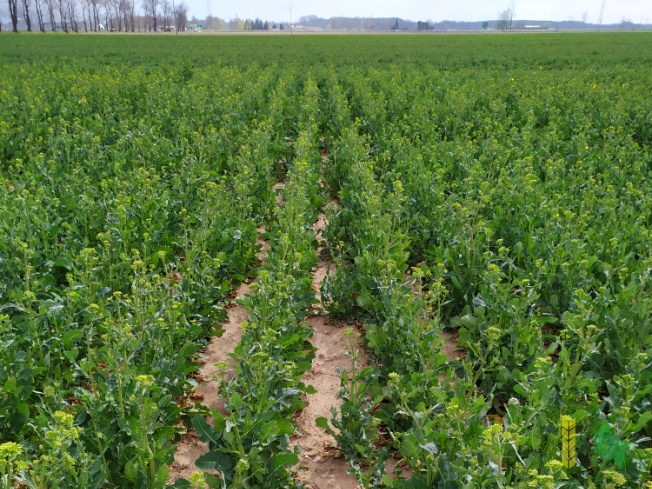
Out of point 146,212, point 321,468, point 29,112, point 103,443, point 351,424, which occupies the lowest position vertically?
point 321,468

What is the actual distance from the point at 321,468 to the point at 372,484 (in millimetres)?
427

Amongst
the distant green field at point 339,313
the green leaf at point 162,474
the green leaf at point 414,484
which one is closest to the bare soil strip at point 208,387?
the distant green field at point 339,313

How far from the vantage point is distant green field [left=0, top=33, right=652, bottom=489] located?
9.86 ft

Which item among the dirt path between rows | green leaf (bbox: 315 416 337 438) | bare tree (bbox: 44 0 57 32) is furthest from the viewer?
bare tree (bbox: 44 0 57 32)

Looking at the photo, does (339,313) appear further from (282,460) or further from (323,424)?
(282,460)

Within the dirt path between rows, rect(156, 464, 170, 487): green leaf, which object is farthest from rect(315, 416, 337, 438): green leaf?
rect(156, 464, 170, 487): green leaf

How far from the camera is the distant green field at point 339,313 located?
3004 millimetres

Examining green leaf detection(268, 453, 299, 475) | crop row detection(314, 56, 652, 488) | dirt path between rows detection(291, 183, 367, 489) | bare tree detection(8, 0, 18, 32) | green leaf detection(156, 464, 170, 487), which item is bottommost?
dirt path between rows detection(291, 183, 367, 489)

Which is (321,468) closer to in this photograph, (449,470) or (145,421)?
(449,470)

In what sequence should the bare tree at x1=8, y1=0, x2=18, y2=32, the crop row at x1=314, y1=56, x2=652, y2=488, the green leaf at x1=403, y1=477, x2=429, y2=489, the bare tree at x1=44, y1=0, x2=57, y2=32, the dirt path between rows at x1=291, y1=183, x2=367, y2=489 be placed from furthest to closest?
the bare tree at x1=44, y1=0, x2=57, y2=32
the bare tree at x1=8, y1=0, x2=18, y2=32
the dirt path between rows at x1=291, y1=183, x2=367, y2=489
the crop row at x1=314, y1=56, x2=652, y2=488
the green leaf at x1=403, y1=477, x2=429, y2=489

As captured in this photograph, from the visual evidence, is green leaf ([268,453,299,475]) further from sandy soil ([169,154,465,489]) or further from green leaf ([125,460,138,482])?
green leaf ([125,460,138,482])

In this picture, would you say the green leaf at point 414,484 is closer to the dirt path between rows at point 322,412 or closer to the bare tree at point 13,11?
the dirt path between rows at point 322,412

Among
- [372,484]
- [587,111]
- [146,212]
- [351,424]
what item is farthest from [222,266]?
[587,111]

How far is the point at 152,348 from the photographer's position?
13.1ft
